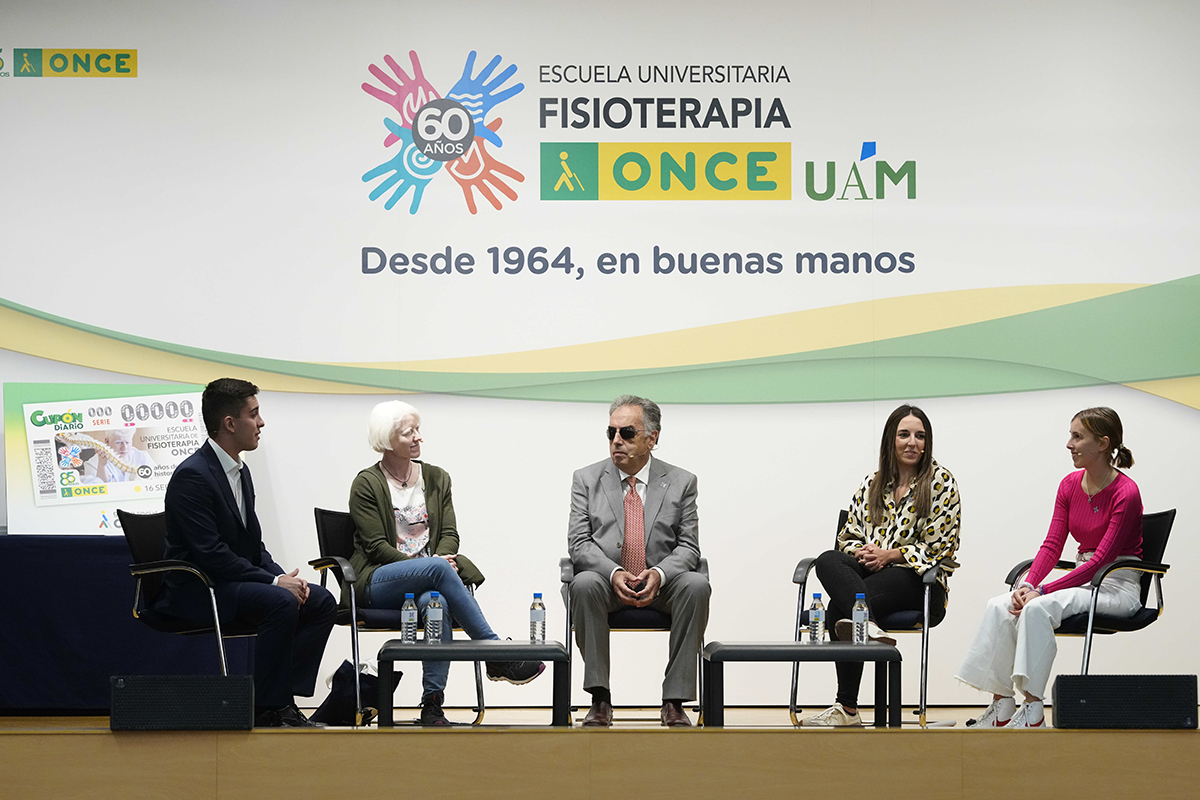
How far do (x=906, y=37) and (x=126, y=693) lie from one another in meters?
4.33

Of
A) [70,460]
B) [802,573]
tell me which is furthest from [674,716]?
[70,460]

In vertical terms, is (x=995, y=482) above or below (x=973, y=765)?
above

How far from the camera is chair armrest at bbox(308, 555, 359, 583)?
4.32 metres

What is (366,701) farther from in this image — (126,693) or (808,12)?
(808,12)

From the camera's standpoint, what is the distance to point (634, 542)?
458cm

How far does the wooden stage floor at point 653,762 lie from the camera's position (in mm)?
3547

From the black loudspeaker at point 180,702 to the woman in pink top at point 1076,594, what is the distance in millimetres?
2483

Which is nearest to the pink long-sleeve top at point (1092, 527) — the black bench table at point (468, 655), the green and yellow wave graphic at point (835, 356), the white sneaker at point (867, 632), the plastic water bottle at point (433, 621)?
the white sneaker at point (867, 632)

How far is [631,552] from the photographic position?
457 centimetres

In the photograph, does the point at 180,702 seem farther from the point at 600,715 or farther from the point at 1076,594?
the point at 1076,594

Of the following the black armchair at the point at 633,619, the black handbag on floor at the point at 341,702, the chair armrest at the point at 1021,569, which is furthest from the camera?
the chair armrest at the point at 1021,569

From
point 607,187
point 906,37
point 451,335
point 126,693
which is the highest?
point 906,37

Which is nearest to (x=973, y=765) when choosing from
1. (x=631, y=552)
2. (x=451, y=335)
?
(x=631, y=552)

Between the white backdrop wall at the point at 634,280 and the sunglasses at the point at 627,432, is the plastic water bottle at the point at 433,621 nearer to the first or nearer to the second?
the sunglasses at the point at 627,432
